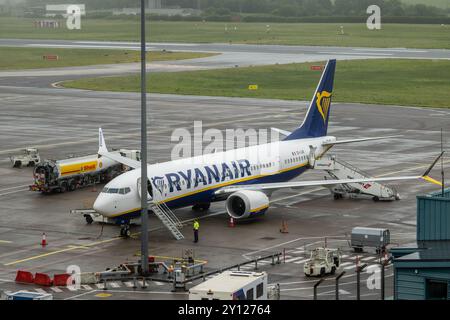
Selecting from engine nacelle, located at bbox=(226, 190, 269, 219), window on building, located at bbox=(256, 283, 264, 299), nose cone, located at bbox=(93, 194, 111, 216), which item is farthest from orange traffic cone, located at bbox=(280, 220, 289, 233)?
window on building, located at bbox=(256, 283, 264, 299)

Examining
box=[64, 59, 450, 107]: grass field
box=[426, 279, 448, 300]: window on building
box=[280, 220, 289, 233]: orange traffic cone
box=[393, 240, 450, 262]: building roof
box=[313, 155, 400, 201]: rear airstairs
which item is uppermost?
box=[64, 59, 450, 107]: grass field

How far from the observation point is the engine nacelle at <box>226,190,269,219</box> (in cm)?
6544

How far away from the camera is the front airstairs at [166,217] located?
61.3 meters

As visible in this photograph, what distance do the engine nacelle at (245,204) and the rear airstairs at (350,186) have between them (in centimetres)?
1085

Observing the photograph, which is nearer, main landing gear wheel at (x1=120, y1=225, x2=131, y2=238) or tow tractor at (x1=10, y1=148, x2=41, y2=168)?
main landing gear wheel at (x1=120, y1=225, x2=131, y2=238)

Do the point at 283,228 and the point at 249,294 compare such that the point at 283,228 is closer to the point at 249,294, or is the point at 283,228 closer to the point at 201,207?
the point at 201,207

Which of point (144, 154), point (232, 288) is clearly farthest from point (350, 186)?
point (232, 288)

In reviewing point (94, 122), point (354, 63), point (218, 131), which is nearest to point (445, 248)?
point (218, 131)

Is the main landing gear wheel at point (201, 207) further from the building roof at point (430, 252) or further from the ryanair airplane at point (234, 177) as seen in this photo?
the building roof at point (430, 252)

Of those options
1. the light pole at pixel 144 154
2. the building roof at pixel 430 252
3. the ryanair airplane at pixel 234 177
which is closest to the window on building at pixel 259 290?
the building roof at pixel 430 252

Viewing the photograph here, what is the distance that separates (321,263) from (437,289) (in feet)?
49.2

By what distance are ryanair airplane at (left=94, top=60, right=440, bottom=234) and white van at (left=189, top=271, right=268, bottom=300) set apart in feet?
65.1

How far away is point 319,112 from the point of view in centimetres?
7888

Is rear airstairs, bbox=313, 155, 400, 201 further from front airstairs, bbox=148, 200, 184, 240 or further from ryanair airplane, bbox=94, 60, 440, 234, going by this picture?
front airstairs, bbox=148, 200, 184, 240
